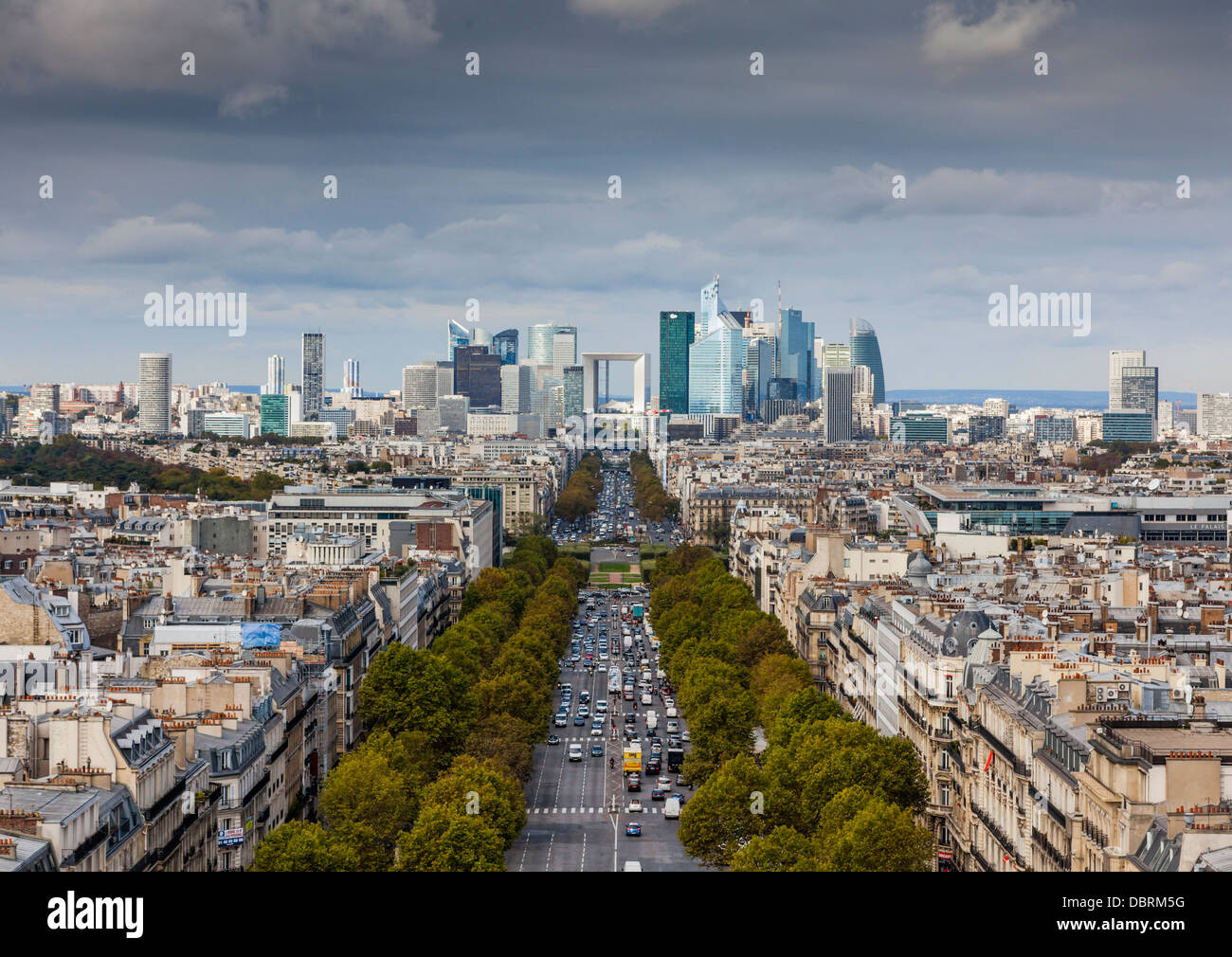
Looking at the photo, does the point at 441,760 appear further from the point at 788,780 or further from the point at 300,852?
the point at 300,852

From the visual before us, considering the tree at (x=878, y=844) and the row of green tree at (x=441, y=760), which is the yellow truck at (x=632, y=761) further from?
the tree at (x=878, y=844)

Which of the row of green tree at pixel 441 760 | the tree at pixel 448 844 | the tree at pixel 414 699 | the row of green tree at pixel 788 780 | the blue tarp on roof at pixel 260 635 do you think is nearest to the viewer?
the row of green tree at pixel 788 780

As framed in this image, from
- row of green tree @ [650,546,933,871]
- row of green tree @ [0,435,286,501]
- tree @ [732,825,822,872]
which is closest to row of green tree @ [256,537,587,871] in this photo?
row of green tree @ [650,546,933,871]

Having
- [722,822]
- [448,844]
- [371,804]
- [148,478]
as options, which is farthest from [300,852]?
[148,478]

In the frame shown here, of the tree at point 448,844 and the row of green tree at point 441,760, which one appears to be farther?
the row of green tree at point 441,760

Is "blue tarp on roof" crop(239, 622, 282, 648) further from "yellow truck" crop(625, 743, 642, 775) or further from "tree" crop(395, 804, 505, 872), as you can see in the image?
"tree" crop(395, 804, 505, 872)

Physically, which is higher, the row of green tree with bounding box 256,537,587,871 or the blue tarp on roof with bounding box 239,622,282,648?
the blue tarp on roof with bounding box 239,622,282,648

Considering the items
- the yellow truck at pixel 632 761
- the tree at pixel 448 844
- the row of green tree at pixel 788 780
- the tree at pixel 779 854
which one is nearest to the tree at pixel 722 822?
the row of green tree at pixel 788 780
